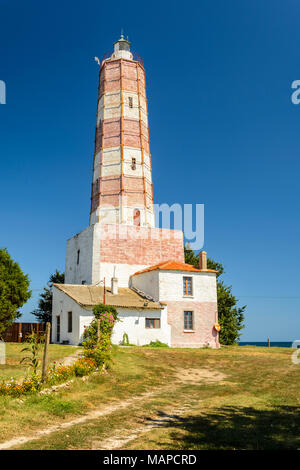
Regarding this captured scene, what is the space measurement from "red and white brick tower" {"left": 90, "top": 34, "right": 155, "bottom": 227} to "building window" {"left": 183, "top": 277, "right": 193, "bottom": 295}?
308 inches

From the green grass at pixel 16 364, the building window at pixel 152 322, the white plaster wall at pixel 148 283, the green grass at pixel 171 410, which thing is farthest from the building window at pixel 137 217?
the green grass at pixel 171 410

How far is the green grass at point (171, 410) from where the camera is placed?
818 centimetres

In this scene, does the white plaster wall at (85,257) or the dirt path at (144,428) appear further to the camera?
the white plaster wall at (85,257)

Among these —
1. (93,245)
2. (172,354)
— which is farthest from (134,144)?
(172,354)

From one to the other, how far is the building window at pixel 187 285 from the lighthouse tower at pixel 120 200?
5.54 metres

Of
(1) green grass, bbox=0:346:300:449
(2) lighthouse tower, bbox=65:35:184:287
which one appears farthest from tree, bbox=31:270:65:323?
(1) green grass, bbox=0:346:300:449

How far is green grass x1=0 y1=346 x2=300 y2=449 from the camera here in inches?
322

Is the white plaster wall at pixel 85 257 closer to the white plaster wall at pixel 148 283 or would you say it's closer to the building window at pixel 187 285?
Answer: the white plaster wall at pixel 148 283

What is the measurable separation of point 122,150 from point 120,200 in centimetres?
501

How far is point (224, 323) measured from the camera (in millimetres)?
39906

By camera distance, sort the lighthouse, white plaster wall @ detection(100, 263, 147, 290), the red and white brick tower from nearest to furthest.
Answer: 1. the lighthouse
2. white plaster wall @ detection(100, 263, 147, 290)
3. the red and white brick tower

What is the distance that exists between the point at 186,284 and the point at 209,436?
80.5ft

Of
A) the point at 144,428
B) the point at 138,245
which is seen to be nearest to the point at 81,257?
the point at 138,245

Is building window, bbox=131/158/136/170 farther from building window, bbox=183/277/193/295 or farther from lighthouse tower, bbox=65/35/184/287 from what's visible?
building window, bbox=183/277/193/295
